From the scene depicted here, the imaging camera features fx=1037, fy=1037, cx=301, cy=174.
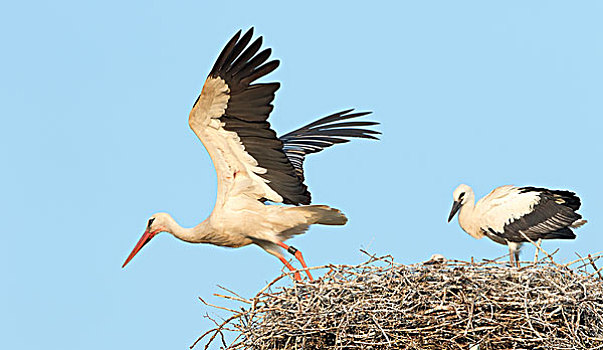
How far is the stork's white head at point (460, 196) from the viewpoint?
8906 millimetres

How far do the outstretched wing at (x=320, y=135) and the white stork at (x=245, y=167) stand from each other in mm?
1588

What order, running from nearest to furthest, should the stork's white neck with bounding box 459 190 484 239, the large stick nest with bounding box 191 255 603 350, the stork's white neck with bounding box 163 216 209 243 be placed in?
1. the large stick nest with bounding box 191 255 603 350
2. the stork's white neck with bounding box 163 216 209 243
3. the stork's white neck with bounding box 459 190 484 239

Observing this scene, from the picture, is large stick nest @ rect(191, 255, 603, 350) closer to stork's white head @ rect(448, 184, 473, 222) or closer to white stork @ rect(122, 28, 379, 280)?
white stork @ rect(122, 28, 379, 280)

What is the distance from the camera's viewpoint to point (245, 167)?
7.45 meters

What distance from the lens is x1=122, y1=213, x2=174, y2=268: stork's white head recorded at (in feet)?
26.3

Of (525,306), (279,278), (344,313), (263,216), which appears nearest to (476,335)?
(525,306)

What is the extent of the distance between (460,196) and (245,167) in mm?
2327

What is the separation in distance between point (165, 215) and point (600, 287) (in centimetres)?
353

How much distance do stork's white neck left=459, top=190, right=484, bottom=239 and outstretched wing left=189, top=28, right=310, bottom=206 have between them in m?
1.85

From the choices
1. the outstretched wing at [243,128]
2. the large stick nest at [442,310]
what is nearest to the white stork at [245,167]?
the outstretched wing at [243,128]

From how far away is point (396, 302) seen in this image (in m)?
5.78

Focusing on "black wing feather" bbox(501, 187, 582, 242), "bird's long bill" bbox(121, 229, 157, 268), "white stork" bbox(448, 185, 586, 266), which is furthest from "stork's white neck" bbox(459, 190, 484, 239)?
"bird's long bill" bbox(121, 229, 157, 268)

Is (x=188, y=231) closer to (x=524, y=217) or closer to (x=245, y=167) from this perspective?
(x=245, y=167)

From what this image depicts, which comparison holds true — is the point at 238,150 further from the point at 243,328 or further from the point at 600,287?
the point at 600,287
